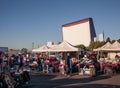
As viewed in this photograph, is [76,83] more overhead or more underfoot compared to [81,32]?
more underfoot

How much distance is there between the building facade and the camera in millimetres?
83062

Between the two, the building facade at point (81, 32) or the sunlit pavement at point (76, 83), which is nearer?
the sunlit pavement at point (76, 83)

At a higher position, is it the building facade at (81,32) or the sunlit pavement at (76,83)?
the building facade at (81,32)

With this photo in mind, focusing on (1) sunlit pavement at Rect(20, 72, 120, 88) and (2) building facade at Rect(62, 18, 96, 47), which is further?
(2) building facade at Rect(62, 18, 96, 47)

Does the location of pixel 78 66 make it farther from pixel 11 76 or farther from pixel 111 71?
pixel 11 76

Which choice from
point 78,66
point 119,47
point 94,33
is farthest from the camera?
point 94,33

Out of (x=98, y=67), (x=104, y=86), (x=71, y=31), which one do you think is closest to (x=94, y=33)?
(x=71, y=31)

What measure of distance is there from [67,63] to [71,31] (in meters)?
72.2

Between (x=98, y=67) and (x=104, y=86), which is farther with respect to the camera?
(x=98, y=67)

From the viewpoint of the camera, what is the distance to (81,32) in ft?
281

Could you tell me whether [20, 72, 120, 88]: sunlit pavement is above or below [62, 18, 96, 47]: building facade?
below

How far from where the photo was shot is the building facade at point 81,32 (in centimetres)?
8306

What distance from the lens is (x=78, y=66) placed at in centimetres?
2184

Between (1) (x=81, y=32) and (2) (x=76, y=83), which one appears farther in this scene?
(1) (x=81, y=32)
